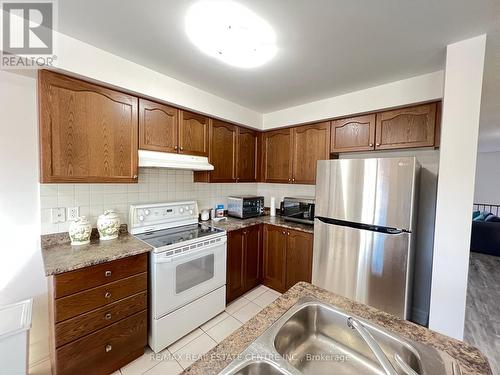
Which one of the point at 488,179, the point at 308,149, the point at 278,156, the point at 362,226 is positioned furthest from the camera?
the point at 488,179

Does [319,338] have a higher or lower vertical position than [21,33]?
lower

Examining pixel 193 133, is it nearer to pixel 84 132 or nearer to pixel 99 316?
pixel 84 132

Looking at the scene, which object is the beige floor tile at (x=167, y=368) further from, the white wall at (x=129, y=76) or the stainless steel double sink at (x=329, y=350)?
the white wall at (x=129, y=76)

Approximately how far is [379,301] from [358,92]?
1.97 m

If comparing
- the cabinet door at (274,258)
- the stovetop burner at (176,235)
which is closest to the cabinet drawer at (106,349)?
the stovetop burner at (176,235)

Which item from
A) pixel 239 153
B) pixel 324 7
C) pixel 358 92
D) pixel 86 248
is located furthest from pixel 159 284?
pixel 358 92

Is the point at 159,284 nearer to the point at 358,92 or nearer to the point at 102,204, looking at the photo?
the point at 102,204

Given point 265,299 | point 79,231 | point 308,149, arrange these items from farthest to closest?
point 308,149, point 265,299, point 79,231

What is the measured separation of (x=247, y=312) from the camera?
2312 millimetres

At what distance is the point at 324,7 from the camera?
3.85ft

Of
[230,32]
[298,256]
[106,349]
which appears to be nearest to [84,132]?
A: [230,32]

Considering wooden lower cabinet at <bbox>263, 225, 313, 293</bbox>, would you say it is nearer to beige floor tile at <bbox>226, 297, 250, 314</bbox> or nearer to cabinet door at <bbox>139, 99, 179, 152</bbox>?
beige floor tile at <bbox>226, 297, 250, 314</bbox>

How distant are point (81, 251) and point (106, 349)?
2.30 feet

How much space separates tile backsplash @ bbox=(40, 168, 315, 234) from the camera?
5.64 feet
